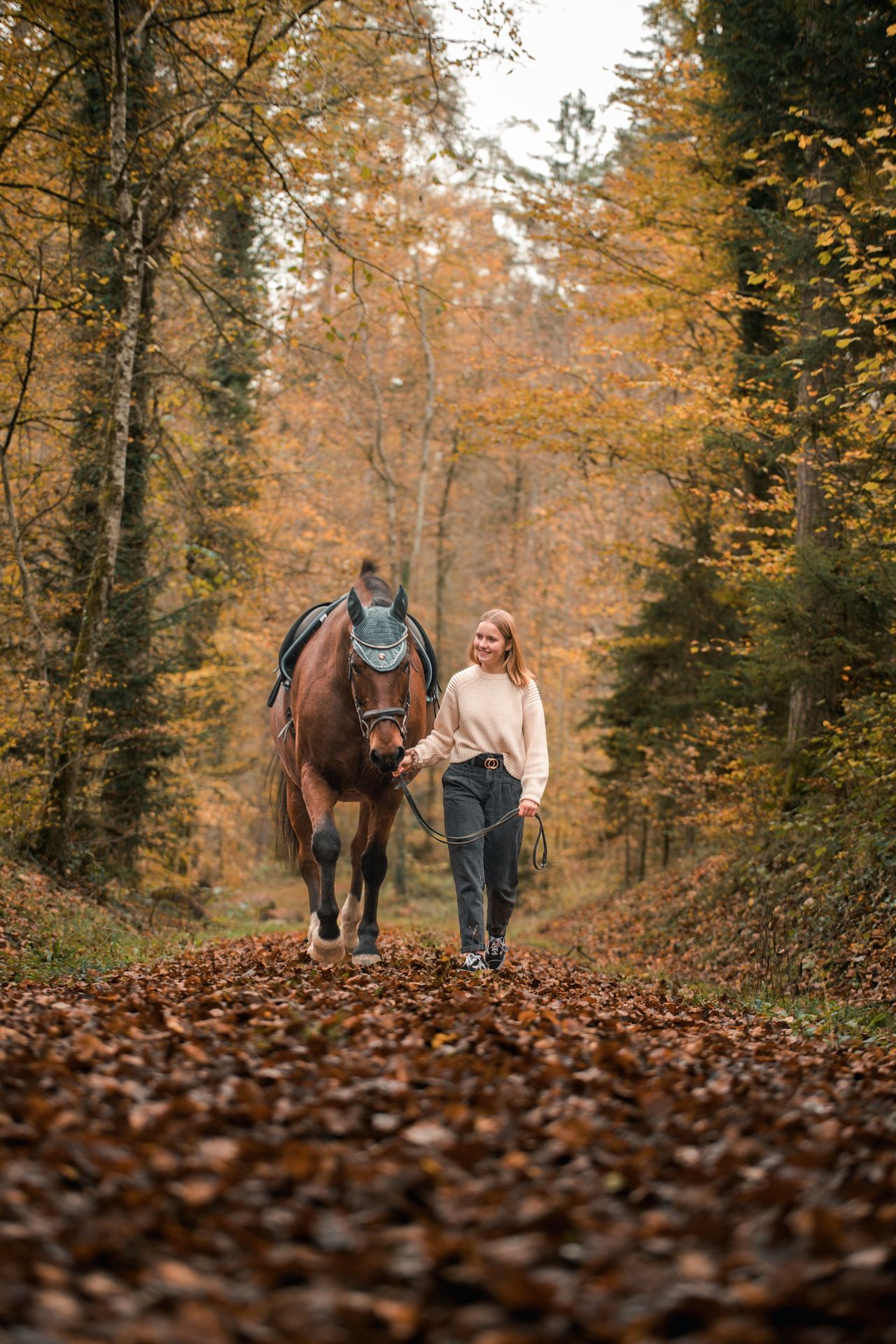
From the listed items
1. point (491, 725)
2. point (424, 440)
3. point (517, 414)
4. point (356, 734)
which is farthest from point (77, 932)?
point (424, 440)

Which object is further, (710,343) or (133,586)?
(710,343)

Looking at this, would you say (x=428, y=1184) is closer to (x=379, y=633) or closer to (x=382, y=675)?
(x=382, y=675)

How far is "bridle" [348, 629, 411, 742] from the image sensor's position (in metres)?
7.30

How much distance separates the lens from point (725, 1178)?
10.7ft

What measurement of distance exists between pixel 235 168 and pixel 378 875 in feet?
29.4

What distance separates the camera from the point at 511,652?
308 inches

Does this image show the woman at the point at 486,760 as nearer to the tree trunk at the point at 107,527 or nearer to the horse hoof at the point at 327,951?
the horse hoof at the point at 327,951

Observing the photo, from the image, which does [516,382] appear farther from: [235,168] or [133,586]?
[133,586]

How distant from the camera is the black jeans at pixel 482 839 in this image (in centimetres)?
748

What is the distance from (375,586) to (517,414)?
10.4 metres

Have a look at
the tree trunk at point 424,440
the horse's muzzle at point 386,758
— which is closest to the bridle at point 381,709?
the horse's muzzle at point 386,758

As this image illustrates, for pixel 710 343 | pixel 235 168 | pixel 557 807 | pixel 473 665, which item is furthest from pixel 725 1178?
pixel 557 807

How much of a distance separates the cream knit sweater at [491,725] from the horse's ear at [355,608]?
2.54 feet

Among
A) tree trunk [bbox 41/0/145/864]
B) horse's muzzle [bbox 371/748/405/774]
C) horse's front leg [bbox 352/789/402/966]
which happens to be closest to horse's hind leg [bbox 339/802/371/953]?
horse's front leg [bbox 352/789/402/966]
